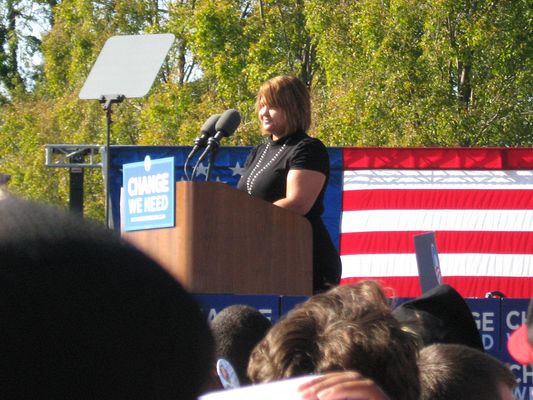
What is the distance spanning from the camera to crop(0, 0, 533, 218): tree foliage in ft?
53.6

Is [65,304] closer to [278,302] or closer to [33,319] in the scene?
[33,319]

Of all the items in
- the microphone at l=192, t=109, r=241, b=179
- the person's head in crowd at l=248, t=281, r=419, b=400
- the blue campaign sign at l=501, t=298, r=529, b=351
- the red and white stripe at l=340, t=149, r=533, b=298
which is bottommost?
the red and white stripe at l=340, t=149, r=533, b=298

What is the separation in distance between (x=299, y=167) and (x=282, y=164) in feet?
0.27

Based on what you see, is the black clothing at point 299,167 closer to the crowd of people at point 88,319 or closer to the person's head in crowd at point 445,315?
the person's head in crowd at point 445,315

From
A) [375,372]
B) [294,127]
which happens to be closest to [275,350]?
[375,372]

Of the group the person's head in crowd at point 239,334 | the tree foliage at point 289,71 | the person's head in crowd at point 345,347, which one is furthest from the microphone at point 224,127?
the tree foliage at point 289,71

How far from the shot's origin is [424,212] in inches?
389

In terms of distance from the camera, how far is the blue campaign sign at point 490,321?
158 inches

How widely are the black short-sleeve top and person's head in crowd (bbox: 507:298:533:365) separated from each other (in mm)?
1948

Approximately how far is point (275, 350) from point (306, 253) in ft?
6.96

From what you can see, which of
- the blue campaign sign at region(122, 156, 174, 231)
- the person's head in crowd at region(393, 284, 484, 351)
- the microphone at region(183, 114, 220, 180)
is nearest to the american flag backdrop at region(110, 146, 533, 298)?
the microphone at region(183, 114, 220, 180)

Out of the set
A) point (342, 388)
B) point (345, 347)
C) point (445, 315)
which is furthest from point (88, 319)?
point (445, 315)

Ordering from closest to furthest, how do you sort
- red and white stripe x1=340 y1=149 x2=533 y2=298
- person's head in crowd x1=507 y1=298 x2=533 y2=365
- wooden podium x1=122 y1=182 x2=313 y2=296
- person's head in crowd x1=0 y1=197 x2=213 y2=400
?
person's head in crowd x1=0 y1=197 x2=213 y2=400 → person's head in crowd x1=507 y1=298 x2=533 y2=365 → wooden podium x1=122 y1=182 x2=313 y2=296 → red and white stripe x1=340 y1=149 x2=533 y2=298

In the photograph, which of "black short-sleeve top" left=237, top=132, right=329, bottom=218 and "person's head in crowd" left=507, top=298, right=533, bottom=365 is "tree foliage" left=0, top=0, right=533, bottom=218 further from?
"person's head in crowd" left=507, top=298, right=533, bottom=365
